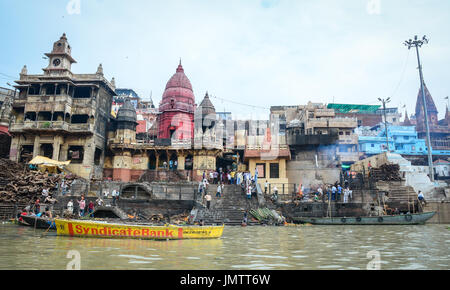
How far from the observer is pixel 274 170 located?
34312mm

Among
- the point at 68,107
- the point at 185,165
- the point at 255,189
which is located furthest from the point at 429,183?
the point at 68,107

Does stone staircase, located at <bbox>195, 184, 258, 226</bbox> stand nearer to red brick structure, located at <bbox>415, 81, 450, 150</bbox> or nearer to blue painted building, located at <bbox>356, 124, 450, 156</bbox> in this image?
blue painted building, located at <bbox>356, 124, 450, 156</bbox>

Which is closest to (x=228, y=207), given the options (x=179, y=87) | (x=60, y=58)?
(x=179, y=87)

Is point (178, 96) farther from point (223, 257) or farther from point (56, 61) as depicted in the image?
point (223, 257)

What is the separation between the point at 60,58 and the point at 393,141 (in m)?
48.3

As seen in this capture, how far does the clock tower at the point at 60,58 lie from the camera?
36125 millimetres

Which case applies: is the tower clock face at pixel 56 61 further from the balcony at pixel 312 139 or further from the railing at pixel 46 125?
the balcony at pixel 312 139

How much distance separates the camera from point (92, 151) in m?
33.8

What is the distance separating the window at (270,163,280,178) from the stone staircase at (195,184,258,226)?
898 cm

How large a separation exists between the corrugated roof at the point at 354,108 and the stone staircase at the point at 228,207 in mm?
33364

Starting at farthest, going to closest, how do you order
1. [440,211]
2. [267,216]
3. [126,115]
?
1. [126,115]
2. [440,211]
3. [267,216]

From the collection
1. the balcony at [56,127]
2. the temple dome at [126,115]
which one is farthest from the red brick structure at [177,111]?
the balcony at [56,127]

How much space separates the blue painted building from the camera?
48.1 metres
